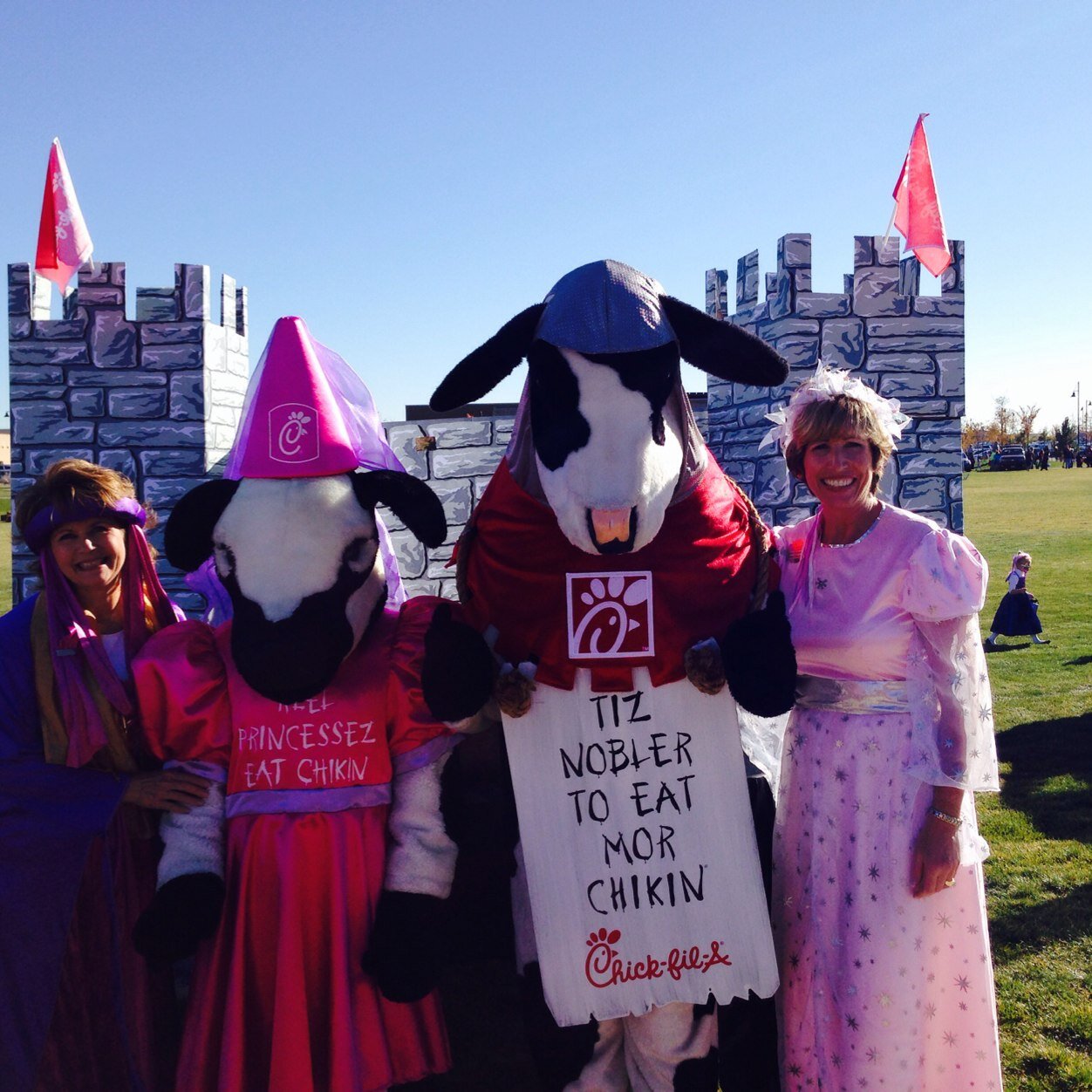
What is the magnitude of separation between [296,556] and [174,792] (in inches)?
23.6

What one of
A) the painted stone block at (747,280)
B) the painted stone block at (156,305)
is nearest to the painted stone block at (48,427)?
the painted stone block at (156,305)

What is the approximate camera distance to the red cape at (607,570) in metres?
1.97

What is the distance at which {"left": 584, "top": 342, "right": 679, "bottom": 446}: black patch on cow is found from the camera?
1.90m

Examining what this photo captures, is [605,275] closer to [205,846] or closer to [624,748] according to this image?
[624,748]

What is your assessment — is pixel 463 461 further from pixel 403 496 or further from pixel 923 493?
pixel 403 496

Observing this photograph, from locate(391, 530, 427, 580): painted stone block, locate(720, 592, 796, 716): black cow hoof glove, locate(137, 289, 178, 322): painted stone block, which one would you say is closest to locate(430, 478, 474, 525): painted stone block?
locate(391, 530, 427, 580): painted stone block

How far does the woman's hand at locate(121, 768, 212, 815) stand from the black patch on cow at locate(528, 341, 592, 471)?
1.05 meters

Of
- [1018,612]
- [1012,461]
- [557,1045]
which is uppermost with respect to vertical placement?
[1012,461]

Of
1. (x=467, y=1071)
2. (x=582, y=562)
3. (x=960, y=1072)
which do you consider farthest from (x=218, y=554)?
(x=960, y=1072)

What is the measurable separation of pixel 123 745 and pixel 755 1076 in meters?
1.64

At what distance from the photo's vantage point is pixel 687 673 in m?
1.96

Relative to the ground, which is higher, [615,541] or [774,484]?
[774,484]

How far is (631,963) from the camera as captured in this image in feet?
6.48

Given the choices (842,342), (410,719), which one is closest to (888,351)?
(842,342)
